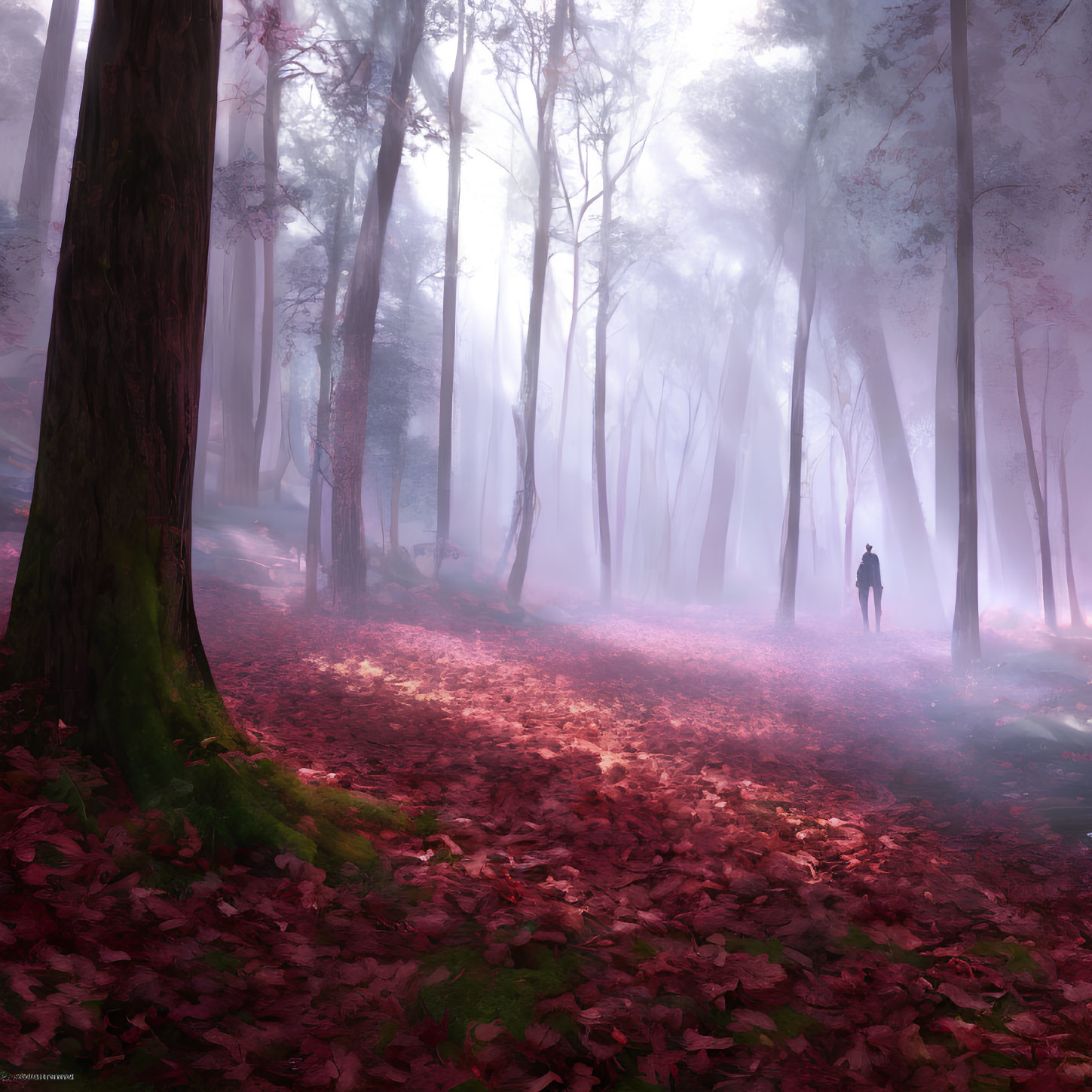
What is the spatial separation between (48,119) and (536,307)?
13.2m

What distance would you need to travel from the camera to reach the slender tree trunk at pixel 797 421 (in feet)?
59.8

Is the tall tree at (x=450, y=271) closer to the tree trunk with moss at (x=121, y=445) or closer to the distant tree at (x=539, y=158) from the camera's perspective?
the distant tree at (x=539, y=158)

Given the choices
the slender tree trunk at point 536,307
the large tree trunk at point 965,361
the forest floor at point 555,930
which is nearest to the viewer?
the forest floor at point 555,930

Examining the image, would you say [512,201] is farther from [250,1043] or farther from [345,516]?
[250,1043]

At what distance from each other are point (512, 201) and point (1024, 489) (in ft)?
74.8

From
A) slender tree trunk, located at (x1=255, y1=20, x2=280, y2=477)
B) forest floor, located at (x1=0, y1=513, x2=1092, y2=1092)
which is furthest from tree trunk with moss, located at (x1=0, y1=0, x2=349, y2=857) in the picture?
slender tree trunk, located at (x1=255, y1=20, x2=280, y2=477)

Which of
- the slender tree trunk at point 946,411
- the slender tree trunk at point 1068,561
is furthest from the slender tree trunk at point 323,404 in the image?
the slender tree trunk at point 1068,561

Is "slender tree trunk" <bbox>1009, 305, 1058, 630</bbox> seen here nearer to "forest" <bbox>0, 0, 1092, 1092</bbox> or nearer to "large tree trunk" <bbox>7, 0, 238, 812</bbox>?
"forest" <bbox>0, 0, 1092, 1092</bbox>

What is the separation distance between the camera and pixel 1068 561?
2192cm

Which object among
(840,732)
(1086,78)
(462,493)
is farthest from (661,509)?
(840,732)

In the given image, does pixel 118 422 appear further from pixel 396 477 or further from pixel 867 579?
pixel 396 477

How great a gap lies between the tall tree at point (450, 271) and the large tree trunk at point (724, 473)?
11.9 m

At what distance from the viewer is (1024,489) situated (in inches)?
983

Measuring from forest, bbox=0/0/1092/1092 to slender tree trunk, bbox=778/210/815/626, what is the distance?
0.16 m
